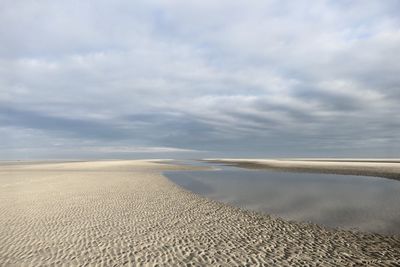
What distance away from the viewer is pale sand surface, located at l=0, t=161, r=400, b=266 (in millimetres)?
9786

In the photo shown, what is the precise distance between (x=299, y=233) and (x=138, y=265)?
823 cm

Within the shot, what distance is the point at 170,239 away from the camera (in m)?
12.0

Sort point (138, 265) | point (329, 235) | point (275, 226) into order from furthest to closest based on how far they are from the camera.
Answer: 1. point (275, 226)
2. point (329, 235)
3. point (138, 265)

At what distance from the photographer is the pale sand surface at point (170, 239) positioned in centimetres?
979

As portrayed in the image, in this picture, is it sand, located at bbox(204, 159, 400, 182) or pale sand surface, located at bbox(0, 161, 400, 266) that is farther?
sand, located at bbox(204, 159, 400, 182)

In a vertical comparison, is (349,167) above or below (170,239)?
above

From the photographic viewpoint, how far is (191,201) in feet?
69.2

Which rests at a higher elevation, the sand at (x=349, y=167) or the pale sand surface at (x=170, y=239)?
the sand at (x=349, y=167)

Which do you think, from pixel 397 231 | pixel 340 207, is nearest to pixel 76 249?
pixel 397 231

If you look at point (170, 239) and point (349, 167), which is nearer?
point (170, 239)

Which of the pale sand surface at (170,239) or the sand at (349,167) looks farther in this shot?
the sand at (349,167)

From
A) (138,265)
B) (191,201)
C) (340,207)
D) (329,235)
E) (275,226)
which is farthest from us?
(191,201)

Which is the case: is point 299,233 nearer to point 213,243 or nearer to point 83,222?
point 213,243

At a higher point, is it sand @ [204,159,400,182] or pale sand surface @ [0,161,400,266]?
sand @ [204,159,400,182]
